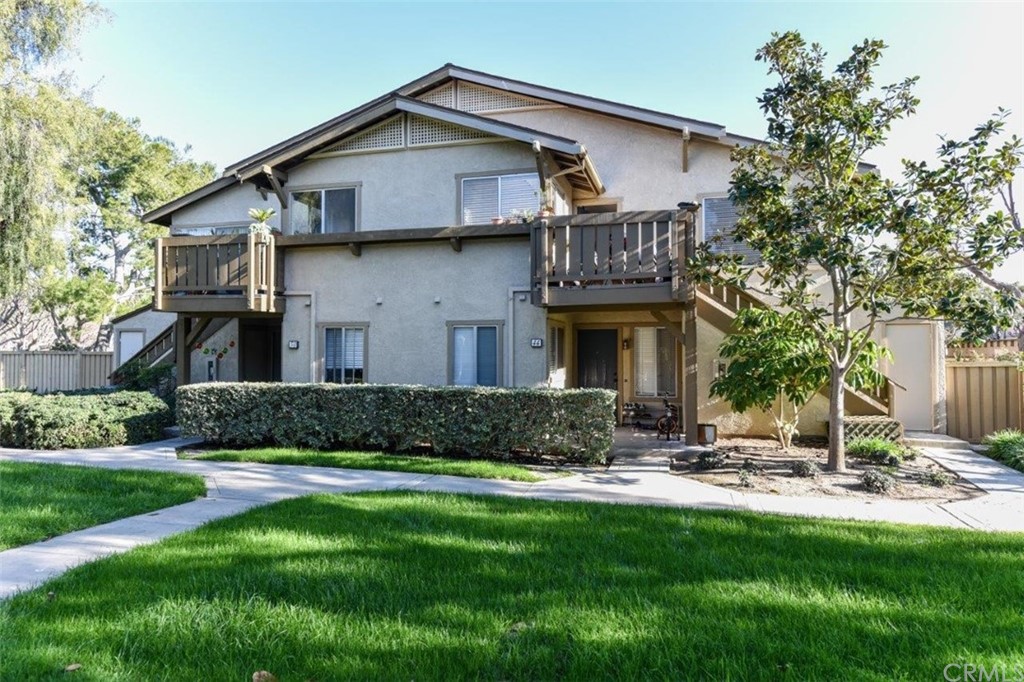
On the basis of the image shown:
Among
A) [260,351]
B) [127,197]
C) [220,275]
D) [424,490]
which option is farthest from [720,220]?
[127,197]

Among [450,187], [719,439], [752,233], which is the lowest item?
[719,439]

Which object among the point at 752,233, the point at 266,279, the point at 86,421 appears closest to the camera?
the point at 752,233

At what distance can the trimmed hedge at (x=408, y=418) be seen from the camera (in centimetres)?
925

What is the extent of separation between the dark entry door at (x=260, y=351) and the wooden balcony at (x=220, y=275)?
233 centimetres

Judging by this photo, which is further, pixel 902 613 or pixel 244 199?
pixel 244 199

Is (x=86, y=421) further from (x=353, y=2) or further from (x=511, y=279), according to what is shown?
(x=353, y=2)

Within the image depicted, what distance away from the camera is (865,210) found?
305 inches

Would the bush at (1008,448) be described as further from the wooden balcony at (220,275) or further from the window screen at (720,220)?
the wooden balcony at (220,275)

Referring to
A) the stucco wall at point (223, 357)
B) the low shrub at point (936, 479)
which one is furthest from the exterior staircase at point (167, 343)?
the low shrub at point (936, 479)

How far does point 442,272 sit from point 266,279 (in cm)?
379

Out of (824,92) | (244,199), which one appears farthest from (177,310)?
(824,92)

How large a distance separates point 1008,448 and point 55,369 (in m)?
24.9

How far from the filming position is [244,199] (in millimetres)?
14695

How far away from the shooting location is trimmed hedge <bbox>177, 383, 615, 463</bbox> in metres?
9.25
